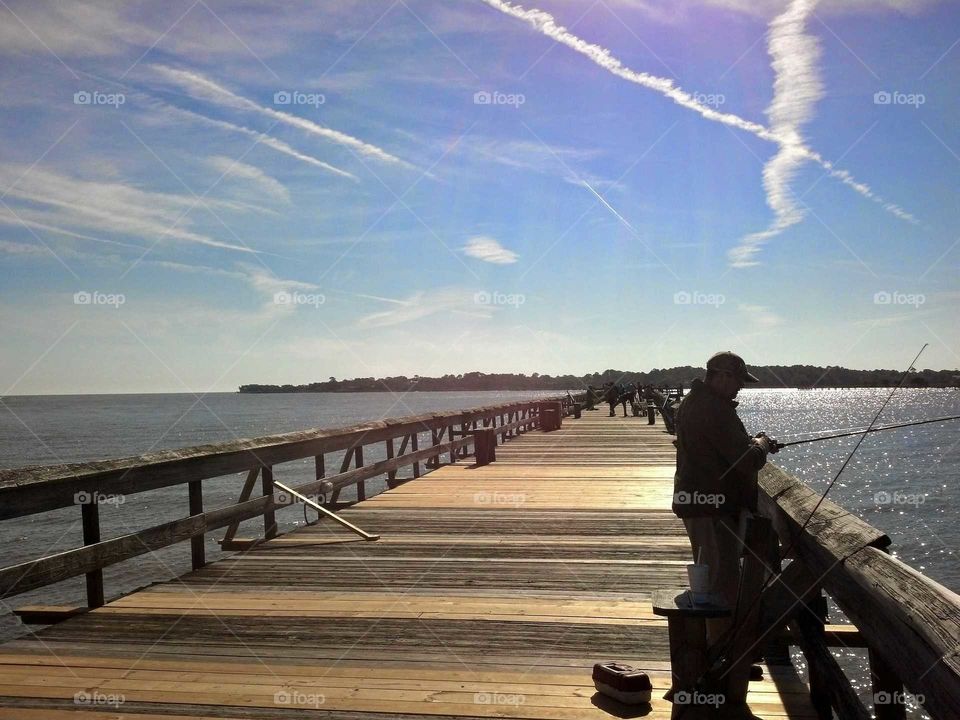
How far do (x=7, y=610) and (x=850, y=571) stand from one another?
18675 millimetres

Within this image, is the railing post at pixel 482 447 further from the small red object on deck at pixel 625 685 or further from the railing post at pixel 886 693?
the railing post at pixel 886 693

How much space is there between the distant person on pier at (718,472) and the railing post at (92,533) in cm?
408

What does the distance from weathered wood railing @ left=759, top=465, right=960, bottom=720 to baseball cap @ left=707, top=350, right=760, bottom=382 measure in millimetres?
831

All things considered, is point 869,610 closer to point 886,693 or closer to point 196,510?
point 886,693

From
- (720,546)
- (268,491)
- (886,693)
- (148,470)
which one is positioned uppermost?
(148,470)

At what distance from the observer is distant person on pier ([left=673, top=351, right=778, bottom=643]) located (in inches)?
184

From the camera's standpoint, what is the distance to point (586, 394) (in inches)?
2095

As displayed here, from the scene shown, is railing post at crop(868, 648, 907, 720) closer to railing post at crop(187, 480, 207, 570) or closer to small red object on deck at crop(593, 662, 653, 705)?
small red object on deck at crop(593, 662, 653, 705)

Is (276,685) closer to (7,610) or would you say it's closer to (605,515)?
(605,515)

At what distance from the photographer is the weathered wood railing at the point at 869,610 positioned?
252 cm

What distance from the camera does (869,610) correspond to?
10.6 feet

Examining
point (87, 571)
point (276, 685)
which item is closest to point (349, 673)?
point (276, 685)

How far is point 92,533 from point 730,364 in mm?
4695

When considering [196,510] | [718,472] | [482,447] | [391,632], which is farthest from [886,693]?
[482,447]
